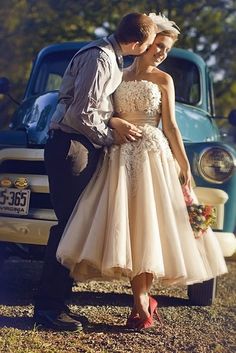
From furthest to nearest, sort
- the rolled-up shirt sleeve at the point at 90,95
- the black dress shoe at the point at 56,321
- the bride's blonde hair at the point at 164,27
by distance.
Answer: the bride's blonde hair at the point at 164,27 → the black dress shoe at the point at 56,321 → the rolled-up shirt sleeve at the point at 90,95

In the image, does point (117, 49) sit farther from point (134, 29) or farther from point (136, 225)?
→ point (136, 225)

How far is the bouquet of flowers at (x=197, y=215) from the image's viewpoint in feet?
13.8

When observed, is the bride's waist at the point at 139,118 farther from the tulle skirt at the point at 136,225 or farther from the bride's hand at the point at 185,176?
the bride's hand at the point at 185,176

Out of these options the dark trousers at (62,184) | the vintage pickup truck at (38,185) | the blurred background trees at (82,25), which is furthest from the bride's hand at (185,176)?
the blurred background trees at (82,25)

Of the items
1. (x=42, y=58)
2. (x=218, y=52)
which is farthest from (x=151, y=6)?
(x=42, y=58)

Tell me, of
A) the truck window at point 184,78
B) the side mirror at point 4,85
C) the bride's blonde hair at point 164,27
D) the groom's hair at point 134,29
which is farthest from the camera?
the side mirror at point 4,85

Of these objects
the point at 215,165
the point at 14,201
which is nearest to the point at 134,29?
the point at 215,165

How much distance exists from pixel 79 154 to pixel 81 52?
1.87 feet

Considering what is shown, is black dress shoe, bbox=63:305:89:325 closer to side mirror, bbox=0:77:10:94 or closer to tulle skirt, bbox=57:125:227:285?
tulle skirt, bbox=57:125:227:285

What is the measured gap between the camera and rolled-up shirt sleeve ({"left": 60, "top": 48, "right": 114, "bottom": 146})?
388cm

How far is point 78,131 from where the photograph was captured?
13.2ft

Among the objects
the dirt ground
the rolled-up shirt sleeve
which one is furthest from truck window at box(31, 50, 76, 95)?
the rolled-up shirt sleeve

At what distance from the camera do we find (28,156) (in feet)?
16.4

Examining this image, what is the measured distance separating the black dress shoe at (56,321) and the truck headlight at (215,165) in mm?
1429
